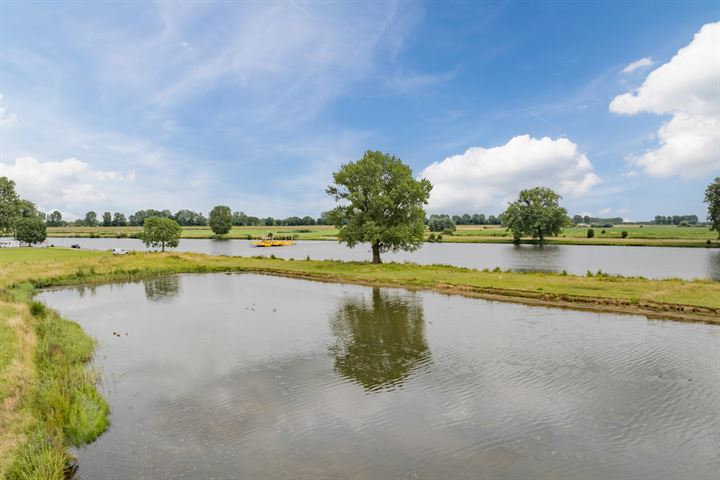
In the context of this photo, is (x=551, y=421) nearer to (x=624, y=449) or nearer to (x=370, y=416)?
(x=624, y=449)

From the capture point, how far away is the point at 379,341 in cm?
2030

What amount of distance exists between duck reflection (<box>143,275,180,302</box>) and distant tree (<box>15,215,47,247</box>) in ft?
254

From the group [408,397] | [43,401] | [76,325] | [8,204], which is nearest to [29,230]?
[8,204]

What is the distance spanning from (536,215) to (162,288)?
9381 cm

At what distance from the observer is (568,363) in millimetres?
16500

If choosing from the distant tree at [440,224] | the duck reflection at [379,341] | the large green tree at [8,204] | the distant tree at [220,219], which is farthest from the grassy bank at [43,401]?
the distant tree at [440,224]

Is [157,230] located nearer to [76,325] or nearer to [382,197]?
[382,197]

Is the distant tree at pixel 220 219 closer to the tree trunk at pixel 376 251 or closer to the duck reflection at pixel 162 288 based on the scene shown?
the duck reflection at pixel 162 288

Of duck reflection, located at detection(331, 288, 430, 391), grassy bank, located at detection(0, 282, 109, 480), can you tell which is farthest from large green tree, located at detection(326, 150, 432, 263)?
grassy bank, located at detection(0, 282, 109, 480)

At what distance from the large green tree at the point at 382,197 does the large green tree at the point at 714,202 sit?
7207cm

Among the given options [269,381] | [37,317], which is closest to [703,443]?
[269,381]

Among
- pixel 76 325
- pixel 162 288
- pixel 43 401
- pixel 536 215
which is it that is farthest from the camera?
pixel 536 215

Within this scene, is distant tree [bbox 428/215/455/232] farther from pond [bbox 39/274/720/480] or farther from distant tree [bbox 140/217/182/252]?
pond [bbox 39/274/720/480]

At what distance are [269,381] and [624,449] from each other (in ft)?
37.3
